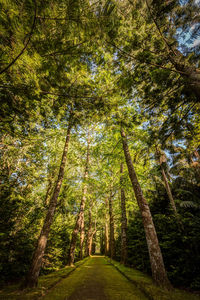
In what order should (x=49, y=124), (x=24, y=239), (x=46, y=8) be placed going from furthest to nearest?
(x=24, y=239)
(x=49, y=124)
(x=46, y=8)

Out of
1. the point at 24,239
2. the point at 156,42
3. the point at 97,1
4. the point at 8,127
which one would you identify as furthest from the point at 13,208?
the point at 156,42

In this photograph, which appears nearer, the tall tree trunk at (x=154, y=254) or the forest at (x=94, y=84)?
the forest at (x=94, y=84)

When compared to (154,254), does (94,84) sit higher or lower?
higher

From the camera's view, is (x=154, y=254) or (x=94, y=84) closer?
(x=94, y=84)

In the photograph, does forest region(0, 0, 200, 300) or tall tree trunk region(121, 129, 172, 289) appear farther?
tall tree trunk region(121, 129, 172, 289)

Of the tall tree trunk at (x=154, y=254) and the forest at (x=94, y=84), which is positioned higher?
the forest at (x=94, y=84)

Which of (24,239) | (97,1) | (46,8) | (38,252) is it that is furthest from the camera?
(24,239)

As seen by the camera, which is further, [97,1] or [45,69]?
[45,69]

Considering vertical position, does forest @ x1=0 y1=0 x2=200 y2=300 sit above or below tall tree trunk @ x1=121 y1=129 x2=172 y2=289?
above

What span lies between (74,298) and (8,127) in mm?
4976

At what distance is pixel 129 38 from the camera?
354 centimetres

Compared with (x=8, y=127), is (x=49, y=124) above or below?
above

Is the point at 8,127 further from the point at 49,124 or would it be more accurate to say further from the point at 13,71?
the point at 13,71

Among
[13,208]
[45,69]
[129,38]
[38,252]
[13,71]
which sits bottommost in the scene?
[38,252]
